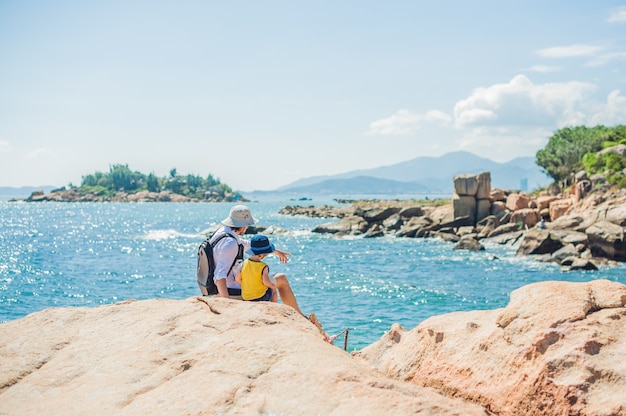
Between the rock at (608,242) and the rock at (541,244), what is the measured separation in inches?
138

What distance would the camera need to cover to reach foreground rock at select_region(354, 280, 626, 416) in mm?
4395

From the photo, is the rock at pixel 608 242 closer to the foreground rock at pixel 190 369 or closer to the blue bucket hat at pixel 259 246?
the blue bucket hat at pixel 259 246

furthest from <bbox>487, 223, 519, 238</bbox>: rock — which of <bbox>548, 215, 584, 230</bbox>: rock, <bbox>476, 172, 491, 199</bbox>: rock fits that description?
<bbox>476, 172, 491, 199</bbox>: rock

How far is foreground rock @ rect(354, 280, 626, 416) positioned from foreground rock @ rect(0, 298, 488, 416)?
454 mm

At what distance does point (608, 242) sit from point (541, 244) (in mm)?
4543

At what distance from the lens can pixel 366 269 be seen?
3403 cm

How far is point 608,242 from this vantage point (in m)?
32.7

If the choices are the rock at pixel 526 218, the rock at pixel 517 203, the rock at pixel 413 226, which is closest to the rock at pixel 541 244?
the rock at pixel 526 218

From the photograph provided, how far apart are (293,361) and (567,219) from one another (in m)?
42.3

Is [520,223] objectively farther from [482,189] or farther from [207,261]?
[207,261]

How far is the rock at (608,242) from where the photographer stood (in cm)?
3269

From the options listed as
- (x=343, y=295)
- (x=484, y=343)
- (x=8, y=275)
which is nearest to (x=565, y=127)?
(x=343, y=295)

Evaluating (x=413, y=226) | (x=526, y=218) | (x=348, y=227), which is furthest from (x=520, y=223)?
(x=348, y=227)

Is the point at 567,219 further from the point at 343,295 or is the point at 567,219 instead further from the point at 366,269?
the point at 343,295
